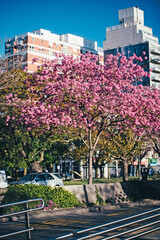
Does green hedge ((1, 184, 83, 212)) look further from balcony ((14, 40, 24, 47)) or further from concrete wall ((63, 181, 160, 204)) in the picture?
balcony ((14, 40, 24, 47))

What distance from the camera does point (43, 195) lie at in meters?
15.9

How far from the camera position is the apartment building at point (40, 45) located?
242 ft

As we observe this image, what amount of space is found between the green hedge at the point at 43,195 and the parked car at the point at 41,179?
325 inches

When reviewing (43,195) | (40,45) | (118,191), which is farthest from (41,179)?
(40,45)

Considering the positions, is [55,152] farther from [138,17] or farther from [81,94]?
[138,17]

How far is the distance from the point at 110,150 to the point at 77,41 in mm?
58475

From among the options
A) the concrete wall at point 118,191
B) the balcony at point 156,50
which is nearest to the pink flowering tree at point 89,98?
the concrete wall at point 118,191

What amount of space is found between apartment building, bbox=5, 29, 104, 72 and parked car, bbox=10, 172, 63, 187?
45.7 m

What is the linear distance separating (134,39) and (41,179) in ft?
250

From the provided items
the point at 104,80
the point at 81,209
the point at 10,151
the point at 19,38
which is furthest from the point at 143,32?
the point at 81,209

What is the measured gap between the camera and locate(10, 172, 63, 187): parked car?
2492 cm

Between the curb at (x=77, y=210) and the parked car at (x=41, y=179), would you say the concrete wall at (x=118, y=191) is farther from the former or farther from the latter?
the parked car at (x=41, y=179)

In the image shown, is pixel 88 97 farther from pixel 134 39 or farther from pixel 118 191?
pixel 134 39

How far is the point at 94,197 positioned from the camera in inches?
710
